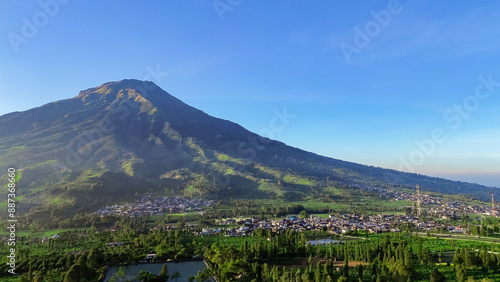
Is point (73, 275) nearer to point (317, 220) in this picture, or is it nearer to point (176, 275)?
point (176, 275)

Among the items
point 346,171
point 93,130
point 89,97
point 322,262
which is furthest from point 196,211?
point 89,97

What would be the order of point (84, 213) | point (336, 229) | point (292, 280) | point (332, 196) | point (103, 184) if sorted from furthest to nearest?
1. point (332, 196)
2. point (103, 184)
3. point (84, 213)
4. point (336, 229)
5. point (292, 280)

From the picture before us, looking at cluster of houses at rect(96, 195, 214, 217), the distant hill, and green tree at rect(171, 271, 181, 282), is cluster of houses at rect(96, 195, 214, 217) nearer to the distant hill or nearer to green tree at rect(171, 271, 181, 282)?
the distant hill

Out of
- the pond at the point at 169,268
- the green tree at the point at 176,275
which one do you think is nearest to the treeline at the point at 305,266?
the pond at the point at 169,268

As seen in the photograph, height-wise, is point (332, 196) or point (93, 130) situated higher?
point (93, 130)

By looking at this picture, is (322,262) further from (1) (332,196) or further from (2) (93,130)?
(2) (93,130)

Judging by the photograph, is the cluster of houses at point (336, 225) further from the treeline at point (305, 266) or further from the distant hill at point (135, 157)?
the distant hill at point (135, 157)
